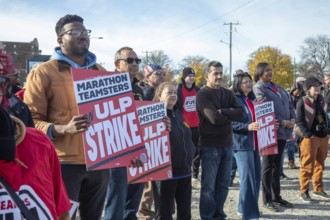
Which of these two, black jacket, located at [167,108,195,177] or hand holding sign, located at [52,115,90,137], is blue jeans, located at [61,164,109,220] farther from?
black jacket, located at [167,108,195,177]

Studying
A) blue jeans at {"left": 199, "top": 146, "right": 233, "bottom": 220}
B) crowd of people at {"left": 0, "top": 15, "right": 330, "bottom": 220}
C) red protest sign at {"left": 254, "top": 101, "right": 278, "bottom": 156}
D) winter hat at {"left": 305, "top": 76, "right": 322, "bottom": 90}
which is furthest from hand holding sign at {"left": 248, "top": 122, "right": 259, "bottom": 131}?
winter hat at {"left": 305, "top": 76, "right": 322, "bottom": 90}

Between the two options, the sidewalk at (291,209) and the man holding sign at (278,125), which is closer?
the sidewalk at (291,209)

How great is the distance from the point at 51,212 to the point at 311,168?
5300mm

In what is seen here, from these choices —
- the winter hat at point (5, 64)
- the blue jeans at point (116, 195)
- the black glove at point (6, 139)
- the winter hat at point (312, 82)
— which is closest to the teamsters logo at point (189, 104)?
the winter hat at point (312, 82)

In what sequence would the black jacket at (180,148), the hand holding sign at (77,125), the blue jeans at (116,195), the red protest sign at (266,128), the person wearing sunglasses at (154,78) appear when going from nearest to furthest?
1. the hand holding sign at (77,125)
2. the blue jeans at (116,195)
3. the black jacket at (180,148)
4. the red protest sign at (266,128)
5. the person wearing sunglasses at (154,78)

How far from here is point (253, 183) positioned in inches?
183

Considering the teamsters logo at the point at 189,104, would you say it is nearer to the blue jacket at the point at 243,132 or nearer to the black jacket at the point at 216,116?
the blue jacket at the point at 243,132

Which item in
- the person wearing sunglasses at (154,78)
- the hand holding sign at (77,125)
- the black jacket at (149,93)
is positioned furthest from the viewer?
the person wearing sunglasses at (154,78)

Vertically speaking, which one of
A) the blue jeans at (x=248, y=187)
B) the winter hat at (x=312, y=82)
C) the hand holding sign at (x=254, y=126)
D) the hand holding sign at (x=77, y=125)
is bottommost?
the blue jeans at (x=248, y=187)

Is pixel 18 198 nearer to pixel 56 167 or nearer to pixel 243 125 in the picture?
pixel 56 167

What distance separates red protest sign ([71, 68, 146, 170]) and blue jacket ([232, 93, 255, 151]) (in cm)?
217

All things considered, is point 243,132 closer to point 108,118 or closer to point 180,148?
point 180,148

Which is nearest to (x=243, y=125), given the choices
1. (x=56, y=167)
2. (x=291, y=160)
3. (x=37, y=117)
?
(x=37, y=117)

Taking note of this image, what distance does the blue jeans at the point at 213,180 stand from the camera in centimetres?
439
